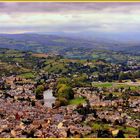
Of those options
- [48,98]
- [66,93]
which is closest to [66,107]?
[66,93]

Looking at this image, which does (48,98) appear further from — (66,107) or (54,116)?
(54,116)

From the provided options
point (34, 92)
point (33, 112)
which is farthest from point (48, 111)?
point (34, 92)

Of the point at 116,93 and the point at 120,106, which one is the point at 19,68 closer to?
the point at 116,93

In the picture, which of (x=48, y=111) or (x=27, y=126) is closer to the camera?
(x=27, y=126)

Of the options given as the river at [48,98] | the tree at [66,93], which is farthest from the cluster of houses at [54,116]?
the tree at [66,93]

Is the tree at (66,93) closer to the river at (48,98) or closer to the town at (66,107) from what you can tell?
the town at (66,107)

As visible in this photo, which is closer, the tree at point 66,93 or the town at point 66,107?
the town at point 66,107

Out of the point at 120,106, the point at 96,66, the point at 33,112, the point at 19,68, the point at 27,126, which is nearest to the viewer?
the point at 27,126

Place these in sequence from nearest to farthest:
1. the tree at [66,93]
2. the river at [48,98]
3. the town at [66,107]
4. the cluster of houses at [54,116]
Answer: the cluster of houses at [54,116], the town at [66,107], the river at [48,98], the tree at [66,93]
